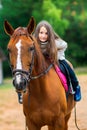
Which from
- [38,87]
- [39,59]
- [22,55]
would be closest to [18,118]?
[38,87]

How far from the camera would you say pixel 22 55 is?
215 inches

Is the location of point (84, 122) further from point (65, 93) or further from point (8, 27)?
point (8, 27)

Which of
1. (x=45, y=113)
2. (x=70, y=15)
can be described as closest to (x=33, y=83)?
(x=45, y=113)

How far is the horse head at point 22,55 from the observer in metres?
5.40

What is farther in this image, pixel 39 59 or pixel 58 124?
pixel 58 124

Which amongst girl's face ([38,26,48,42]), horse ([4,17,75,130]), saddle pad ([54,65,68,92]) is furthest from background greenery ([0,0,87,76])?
horse ([4,17,75,130])

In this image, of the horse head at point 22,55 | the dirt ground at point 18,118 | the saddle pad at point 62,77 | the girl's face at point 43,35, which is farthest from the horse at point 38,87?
the dirt ground at point 18,118

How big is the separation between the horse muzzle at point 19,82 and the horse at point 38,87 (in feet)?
0.42

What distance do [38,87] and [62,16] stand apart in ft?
183

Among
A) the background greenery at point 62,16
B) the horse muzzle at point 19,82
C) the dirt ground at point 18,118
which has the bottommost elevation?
the background greenery at point 62,16

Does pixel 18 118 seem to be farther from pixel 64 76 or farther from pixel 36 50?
pixel 36 50

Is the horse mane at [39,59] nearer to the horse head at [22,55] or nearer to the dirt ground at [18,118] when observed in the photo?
the horse head at [22,55]

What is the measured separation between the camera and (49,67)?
6605 mm

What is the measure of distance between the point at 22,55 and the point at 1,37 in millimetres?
51466
